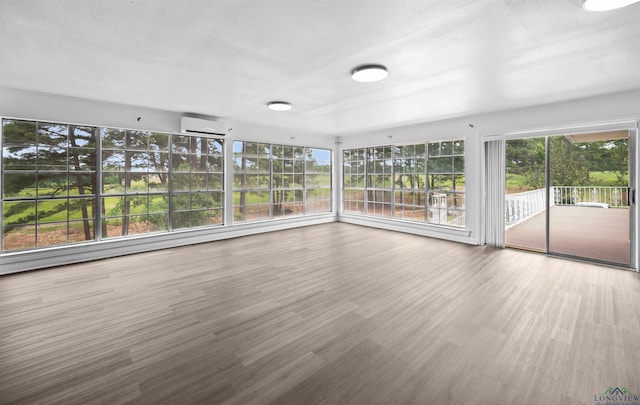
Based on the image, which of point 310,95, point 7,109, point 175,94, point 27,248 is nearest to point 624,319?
point 310,95

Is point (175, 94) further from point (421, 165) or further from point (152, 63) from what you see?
point (421, 165)

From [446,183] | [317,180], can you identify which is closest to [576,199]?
[446,183]

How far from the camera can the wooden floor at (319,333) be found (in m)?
1.62

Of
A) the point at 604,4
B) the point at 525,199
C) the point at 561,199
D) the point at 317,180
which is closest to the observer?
the point at 604,4

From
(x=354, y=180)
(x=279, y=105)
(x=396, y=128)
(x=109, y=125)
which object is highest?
(x=396, y=128)

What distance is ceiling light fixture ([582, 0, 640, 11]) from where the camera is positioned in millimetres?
1782

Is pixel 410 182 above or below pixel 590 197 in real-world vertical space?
above

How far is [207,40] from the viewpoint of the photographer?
2357 mm

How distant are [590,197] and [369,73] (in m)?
9.64

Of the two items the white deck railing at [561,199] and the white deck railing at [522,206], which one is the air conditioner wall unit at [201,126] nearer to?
the white deck railing at [522,206]

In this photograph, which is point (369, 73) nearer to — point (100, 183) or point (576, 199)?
point (100, 183)

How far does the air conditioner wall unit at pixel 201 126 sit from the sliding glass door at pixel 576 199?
5788mm

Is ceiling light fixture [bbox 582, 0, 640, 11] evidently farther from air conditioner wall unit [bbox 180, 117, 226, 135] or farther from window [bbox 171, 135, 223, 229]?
window [bbox 171, 135, 223, 229]

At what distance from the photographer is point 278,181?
697cm
